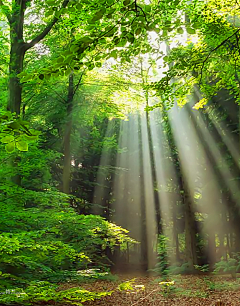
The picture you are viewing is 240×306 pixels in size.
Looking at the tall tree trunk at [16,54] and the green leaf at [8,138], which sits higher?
the tall tree trunk at [16,54]

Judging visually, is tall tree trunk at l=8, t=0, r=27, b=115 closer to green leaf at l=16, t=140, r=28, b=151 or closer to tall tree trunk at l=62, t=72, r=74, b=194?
tall tree trunk at l=62, t=72, r=74, b=194

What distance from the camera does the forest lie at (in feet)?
9.92

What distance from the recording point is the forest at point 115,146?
302 cm

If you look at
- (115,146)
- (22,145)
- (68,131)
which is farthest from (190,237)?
(22,145)

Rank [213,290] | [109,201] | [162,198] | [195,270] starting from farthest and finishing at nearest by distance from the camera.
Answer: [109,201] → [162,198] → [195,270] → [213,290]

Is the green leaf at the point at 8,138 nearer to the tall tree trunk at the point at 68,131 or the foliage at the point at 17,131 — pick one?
the foliage at the point at 17,131

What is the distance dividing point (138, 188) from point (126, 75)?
9.71 metres

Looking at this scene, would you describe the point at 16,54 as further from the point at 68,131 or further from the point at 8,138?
the point at 8,138

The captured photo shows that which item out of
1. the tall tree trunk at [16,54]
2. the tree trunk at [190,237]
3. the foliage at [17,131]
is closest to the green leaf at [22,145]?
the foliage at [17,131]

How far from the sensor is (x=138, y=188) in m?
21.2

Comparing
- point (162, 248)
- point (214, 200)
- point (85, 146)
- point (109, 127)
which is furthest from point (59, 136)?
point (214, 200)

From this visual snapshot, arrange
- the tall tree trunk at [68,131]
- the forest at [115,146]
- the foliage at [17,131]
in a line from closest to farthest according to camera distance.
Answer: the foliage at [17,131]
the forest at [115,146]
the tall tree trunk at [68,131]

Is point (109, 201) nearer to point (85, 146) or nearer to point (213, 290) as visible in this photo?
point (85, 146)

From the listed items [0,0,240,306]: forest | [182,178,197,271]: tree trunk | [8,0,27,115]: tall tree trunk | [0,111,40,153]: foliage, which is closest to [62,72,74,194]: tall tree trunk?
[0,0,240,306]: forest
